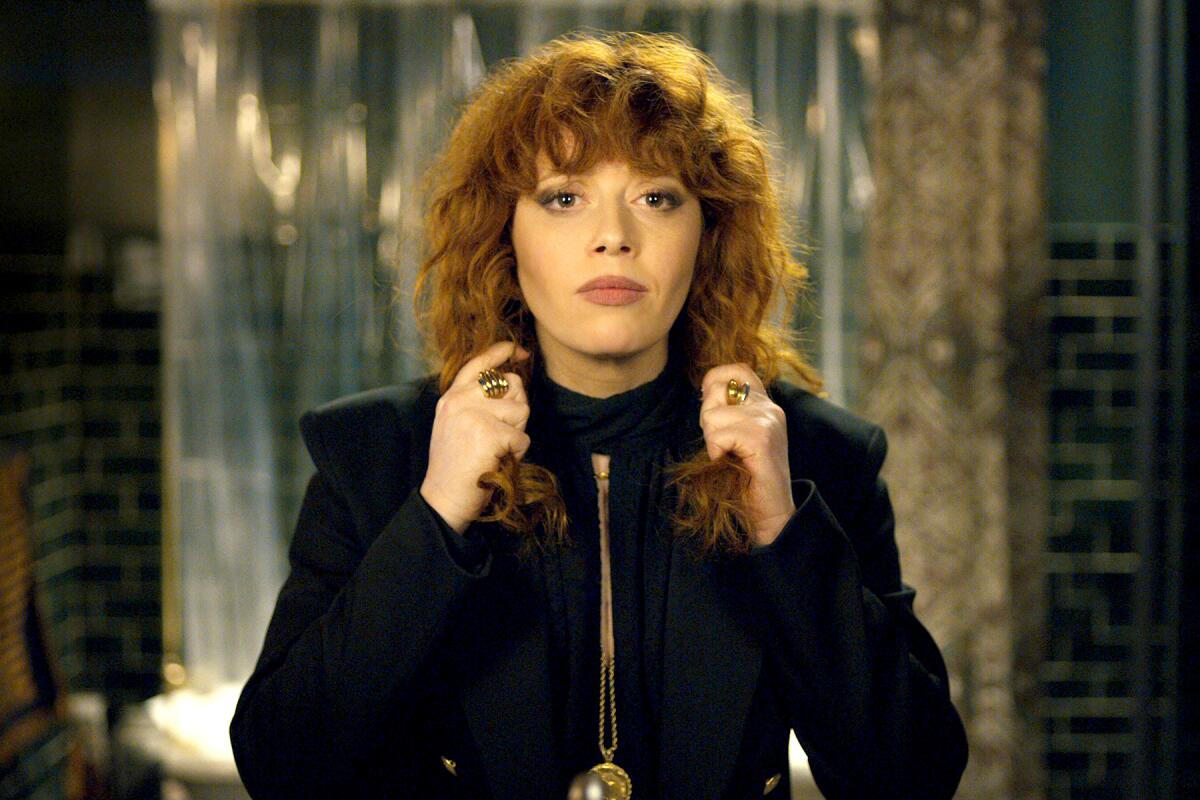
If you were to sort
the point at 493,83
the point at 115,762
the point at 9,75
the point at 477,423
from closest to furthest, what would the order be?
the point at 477,423 → the point at 493,83 → the point at 9,75 → the point at 115,762

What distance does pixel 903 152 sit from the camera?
9.93ft

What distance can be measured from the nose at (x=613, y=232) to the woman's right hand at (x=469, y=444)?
0.49 feet

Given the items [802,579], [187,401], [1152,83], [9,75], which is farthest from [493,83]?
[187,401]

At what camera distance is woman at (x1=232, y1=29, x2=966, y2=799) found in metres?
1.19

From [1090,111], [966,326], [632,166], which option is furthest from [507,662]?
[1090,111]

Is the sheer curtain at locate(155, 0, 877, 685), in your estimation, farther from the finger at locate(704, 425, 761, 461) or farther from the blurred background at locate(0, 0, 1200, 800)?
the finger at locate(704, 425, 761, 461)

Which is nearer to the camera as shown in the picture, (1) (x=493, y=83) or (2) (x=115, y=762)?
(1) (x=493, y=83)

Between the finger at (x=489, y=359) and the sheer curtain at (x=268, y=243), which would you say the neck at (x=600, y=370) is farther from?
the sheer curtain at (x=268, y=243)

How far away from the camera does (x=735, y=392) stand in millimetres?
1234

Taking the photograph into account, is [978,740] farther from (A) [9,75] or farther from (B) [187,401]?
(A) [9,75]

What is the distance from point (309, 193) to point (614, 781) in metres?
2.23

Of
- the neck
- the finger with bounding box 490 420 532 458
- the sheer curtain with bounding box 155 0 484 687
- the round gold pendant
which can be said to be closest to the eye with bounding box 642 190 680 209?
the neck

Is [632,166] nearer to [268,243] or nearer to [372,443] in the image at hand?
[372,443]

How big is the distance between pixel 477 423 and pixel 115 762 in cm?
223
